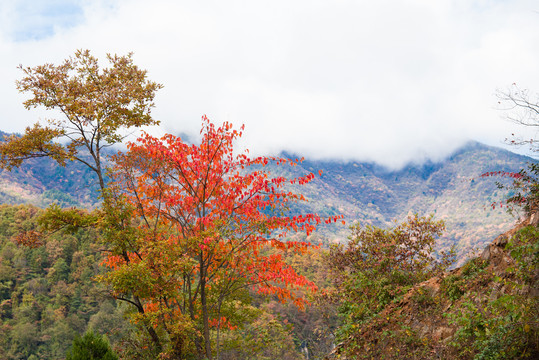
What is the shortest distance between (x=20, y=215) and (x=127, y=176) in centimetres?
6903

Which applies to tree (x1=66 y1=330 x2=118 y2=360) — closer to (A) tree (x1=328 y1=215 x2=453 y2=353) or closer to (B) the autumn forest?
(B) the autumn forest

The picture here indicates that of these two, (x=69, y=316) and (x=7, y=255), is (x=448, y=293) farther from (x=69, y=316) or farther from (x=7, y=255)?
(x=7, y=255)

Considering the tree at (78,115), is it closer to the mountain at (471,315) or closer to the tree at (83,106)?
the tree at (83,106)

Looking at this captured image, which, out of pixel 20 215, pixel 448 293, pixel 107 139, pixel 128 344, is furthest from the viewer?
pixel 20 215

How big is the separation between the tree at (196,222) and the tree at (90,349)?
3.08 ft

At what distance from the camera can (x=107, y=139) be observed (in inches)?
343

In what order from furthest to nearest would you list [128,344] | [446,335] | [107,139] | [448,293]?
[128,344] → [107,139] → [448,293] → [446,335]

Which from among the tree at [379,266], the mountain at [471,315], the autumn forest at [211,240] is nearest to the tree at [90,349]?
the autumn forest at [211,240]

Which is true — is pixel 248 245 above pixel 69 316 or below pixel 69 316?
above

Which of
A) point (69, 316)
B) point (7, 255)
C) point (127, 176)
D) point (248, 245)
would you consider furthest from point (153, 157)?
point (7, 255)

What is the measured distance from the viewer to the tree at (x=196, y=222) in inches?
297

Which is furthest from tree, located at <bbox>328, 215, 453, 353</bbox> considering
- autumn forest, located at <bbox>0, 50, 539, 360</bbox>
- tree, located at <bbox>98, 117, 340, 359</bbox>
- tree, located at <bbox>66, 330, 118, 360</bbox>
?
tree, located at <bbox>66, 330, 118, 360</bbox>

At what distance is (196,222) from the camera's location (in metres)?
8.59

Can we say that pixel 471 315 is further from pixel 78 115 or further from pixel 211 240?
pixel 78 115
